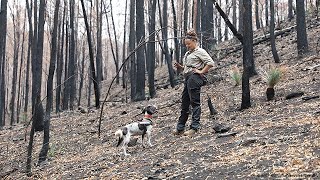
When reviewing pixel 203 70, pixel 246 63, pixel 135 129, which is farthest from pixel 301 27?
pixel 135 129

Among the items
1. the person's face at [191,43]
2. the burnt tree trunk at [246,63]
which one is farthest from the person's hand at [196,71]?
the burnt tree trunk at [246,63]

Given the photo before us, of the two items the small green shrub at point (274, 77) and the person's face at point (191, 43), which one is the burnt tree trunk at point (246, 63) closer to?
the small green shrub at point (274, 77)

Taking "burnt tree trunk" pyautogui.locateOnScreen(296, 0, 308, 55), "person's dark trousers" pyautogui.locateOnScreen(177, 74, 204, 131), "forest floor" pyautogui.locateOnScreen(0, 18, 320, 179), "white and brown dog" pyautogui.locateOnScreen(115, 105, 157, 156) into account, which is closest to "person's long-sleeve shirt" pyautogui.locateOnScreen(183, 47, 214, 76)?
"person's dark trousers" pyautogui.locateOnScreen(177, 74, 204, 131)

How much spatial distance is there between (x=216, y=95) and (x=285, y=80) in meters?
2.02

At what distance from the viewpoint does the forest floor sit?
4.64 meters

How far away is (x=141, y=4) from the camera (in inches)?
661

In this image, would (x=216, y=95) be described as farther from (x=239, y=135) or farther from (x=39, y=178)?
(x=39, y=178)

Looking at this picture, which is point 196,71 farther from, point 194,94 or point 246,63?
point 246,63

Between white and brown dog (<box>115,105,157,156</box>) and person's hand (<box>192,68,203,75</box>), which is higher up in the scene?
person's hand (<box>192,68,203,75</box>)

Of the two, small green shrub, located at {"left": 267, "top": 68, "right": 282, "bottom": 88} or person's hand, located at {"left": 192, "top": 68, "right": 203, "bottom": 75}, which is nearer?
person's hand, located at {"left": 192, "top": 68, "right": 203, "bottom": 75}

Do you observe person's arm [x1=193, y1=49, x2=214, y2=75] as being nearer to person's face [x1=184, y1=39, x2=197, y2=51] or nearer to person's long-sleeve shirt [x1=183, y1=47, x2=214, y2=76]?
person's long-sleeve shirt [x1=183, y1=47, x2=214, y2=76]

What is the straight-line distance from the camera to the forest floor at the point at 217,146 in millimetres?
4641

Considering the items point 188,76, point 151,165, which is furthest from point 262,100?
point 151,165

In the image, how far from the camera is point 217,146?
6.02 metres
